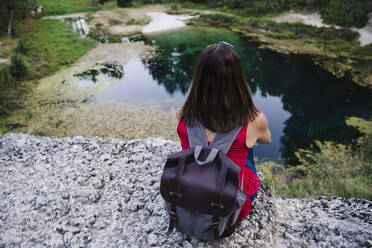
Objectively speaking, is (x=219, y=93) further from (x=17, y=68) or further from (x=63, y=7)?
(x=63, y=7)

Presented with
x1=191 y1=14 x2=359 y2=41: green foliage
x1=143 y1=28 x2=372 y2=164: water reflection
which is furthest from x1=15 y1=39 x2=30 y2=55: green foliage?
x1=191 y1=14 x2=359 y2=41: green foliage

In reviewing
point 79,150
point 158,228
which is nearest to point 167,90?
point 79,150

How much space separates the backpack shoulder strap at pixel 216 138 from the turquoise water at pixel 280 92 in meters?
5.49

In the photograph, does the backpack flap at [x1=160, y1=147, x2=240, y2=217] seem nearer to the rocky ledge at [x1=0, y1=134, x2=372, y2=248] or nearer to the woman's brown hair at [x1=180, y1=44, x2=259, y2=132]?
the woman's brown hair at [x1=180, y1=44, x2=259, y2=132]

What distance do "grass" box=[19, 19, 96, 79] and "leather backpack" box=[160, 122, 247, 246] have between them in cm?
1168

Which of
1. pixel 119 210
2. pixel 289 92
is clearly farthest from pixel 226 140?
pixel 289 92

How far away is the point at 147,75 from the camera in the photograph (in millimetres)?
11617

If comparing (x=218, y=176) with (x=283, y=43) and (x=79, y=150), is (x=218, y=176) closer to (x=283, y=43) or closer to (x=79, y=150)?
(x=79, y=150)

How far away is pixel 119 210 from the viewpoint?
7.97 feet

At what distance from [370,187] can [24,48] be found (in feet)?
50.7

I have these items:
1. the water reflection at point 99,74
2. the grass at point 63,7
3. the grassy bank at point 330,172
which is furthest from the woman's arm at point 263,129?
the grass at point 63,7

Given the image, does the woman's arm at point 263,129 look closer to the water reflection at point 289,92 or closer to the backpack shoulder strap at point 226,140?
the backpack shoulder strap at point 226,140

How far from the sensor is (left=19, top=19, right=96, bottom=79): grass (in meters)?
11.7

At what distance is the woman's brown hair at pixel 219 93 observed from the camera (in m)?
1.42
